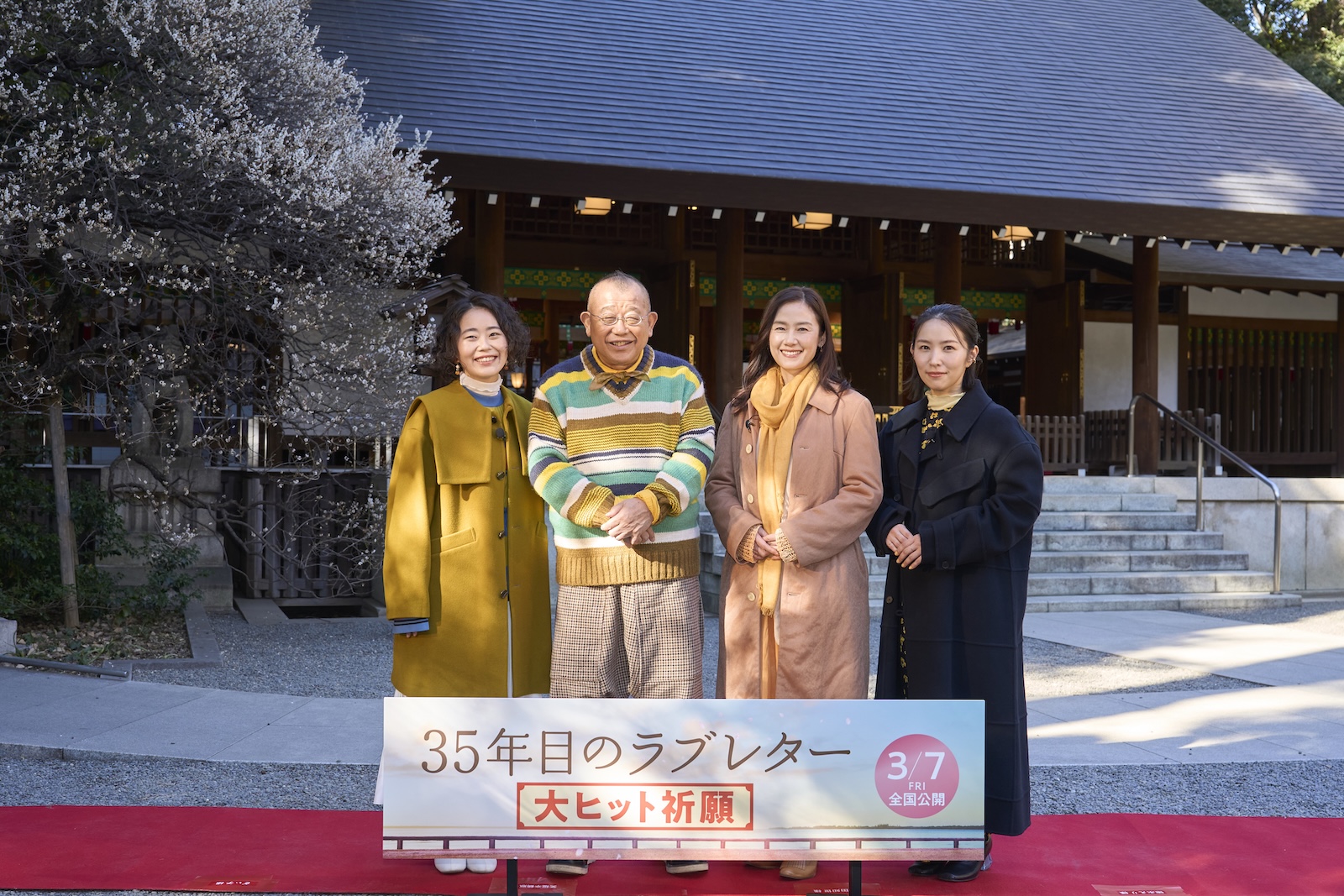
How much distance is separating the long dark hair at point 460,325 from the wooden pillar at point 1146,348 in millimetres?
9947

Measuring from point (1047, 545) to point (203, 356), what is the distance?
724 centimetres

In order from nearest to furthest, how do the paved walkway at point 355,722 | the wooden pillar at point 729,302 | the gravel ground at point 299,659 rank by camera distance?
the paved walkway at point 355,722 < the gravel ground at point 299,659 < the wooden pillar at point 729,302

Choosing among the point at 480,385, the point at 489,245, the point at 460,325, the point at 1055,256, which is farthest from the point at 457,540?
the point at 1055,256

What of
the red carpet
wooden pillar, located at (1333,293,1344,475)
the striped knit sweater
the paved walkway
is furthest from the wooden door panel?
the striped knit sweater

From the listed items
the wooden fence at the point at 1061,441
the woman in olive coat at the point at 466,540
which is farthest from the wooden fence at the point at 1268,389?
the woman in olive coat at the point at 466,540

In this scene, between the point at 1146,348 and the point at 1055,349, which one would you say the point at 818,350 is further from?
the point at 1055,349

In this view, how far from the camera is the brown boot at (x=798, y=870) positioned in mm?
3252

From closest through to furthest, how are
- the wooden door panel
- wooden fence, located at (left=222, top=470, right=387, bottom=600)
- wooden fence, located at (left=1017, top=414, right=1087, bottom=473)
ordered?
1. wooden fence, located at (left=222, top=470, right=387, bottom=600)
2. wooden fence, located at (left=1017, top=414, right=1087, bottom=473)
3. the wooden door panel

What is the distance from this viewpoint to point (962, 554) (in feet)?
10.6

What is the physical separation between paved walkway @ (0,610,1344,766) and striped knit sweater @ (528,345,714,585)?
1.95 m

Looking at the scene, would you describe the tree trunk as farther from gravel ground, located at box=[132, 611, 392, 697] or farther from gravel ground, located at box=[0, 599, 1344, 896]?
gravel ground, located at box=[0, 599, 1344, 896]

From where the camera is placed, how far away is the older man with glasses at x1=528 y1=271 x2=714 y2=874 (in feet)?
10.7

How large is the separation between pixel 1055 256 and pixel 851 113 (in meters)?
4.13

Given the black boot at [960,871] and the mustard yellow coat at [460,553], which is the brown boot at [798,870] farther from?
the mustard yellow coat at [460,553]
